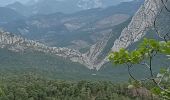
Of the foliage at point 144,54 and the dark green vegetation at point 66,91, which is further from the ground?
the foliage at point 144,54

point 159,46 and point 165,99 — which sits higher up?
point 159,46

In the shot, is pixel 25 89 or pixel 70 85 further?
pixel 70 85

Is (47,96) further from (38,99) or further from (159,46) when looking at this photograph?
(159,46)

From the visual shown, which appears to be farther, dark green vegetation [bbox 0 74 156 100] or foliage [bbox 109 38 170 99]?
dark green vegetation [bbox 0 74 156 100]

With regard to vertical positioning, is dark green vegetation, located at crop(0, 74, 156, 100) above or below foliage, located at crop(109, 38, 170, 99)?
below

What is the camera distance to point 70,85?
13750 cm

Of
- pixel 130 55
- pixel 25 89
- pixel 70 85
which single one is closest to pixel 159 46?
pixel 130 55

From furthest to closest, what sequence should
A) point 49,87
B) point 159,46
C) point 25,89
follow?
1. point 49,87
2. point 25,89
3. point 159,46

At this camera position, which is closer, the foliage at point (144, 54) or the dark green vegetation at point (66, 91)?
the foliage at point (144, 54)

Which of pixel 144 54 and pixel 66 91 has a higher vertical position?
pixel 144 54

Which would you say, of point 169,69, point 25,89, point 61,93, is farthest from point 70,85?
point 169,69

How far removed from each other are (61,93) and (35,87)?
7860 millimetres

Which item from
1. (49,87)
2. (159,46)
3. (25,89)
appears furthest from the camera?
(49,87)

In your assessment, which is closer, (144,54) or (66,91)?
(144,54)
